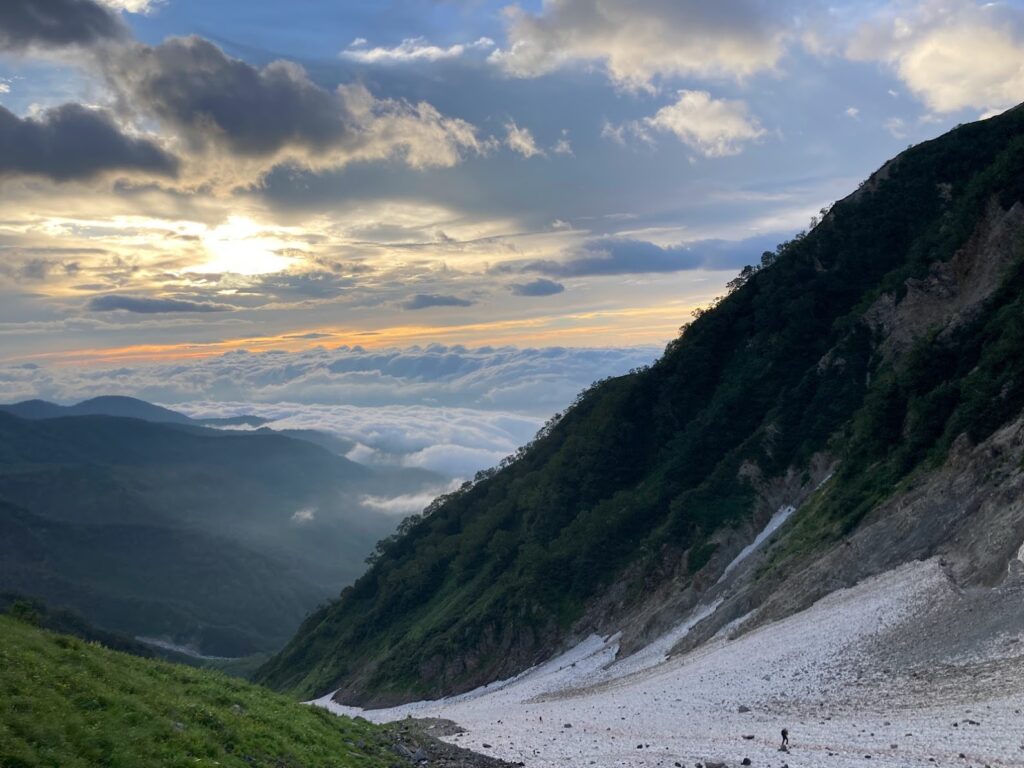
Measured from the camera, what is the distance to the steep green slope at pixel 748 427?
181 ft

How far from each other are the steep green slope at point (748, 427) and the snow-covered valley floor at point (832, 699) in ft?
40.8

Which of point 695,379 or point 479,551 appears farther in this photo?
point 479,551

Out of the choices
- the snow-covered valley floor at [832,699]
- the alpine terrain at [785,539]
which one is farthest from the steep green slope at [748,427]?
the snow-covered valley floor at [832,699]

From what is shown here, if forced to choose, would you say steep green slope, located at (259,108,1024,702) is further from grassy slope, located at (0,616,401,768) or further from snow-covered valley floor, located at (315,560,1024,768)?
grassy slope, located at (0,616,401,768)

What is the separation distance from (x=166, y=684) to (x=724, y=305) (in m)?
77.5

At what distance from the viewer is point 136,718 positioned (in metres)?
19.2

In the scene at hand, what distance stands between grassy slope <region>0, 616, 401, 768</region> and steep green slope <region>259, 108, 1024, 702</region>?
116 ft

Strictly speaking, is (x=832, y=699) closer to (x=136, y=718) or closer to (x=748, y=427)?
(x=136, y=718)

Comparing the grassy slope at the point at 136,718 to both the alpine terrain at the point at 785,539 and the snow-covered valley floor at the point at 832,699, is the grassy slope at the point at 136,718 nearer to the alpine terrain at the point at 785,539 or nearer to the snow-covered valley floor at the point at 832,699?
the snow-covered valley floor at the point at 832,699

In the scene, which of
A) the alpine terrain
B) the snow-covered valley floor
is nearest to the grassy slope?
the snow-covered valley floor

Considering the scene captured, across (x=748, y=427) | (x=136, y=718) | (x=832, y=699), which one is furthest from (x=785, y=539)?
(x=136, y=718)

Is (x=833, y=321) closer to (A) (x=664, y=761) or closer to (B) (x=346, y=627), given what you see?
(A) (x=664, y=761)

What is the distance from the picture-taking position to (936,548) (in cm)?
4094

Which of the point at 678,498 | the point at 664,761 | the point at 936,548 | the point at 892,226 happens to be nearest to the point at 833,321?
the point at 892,226
